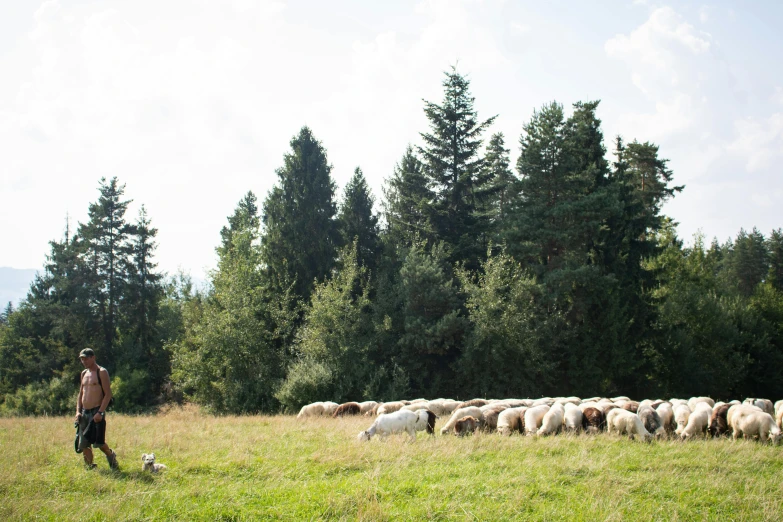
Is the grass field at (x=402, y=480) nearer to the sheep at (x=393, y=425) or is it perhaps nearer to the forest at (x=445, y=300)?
the sheep at (x=393, y=425)

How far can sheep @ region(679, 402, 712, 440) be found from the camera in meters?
12.9

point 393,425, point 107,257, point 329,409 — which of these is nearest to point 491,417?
point 393,425

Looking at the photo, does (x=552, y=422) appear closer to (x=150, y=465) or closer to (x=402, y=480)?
(x=402, y=480)

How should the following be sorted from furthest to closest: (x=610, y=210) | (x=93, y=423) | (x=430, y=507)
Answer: (x=610, y=210) → (x=93, y=423) → (x=430, y=507)

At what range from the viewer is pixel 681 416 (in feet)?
45.9

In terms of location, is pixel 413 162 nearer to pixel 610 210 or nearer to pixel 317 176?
pixel 317 176

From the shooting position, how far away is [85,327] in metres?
41.1

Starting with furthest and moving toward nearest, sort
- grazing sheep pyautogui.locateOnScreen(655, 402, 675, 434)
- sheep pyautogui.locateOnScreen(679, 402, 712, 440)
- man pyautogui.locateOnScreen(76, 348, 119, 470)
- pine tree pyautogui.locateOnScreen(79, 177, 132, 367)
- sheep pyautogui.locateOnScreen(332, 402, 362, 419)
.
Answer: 1. pine tree pyautogui.locateOnScreen(79, 177, 132, 367)
2. sheep pyautogui.locateOnScreen(332, 402, 362, 419)
3. grazing sheep pyautogui.locateOnScreen(655, 402, 675, 434)
4. sheep pyautogui.locateOnScreen(679, 402, 712, 440)
5. man pyautogui.locateOnScreen(76, 348, 119, 470)

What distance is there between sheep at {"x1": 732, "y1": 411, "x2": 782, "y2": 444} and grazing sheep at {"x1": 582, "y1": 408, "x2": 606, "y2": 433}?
2941 millimetres

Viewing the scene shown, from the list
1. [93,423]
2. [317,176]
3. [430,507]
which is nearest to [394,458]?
[430,507]

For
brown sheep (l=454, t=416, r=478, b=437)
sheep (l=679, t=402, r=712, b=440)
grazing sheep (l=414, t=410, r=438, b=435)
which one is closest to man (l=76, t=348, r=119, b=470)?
grazing sheep (l=414, t=410, r=438, b=435)

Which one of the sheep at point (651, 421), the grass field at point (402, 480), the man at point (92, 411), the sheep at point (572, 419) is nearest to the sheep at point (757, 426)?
the grass field at point (402, 480)

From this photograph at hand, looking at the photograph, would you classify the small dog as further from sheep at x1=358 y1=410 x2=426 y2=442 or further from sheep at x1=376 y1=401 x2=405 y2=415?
sheep at x1=376 y1=401 x2=405 y2=415

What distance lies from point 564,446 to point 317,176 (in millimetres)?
28880
